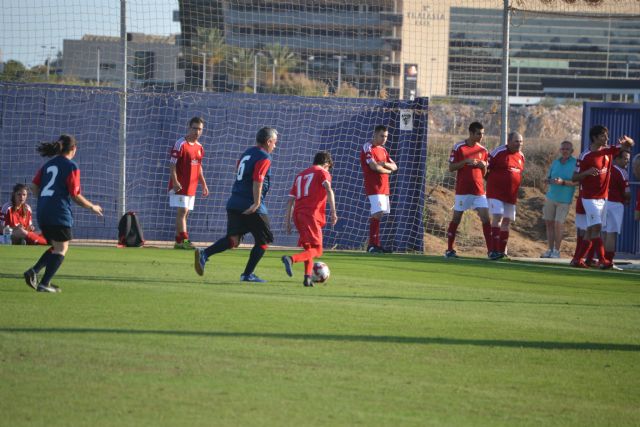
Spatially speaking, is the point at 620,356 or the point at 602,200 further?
the point at 602,200

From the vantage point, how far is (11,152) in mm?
20516

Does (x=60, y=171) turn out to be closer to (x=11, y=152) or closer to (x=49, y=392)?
(x=49, y=392)

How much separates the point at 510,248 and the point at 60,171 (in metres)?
15.9

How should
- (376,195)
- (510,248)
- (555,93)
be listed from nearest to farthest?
(376,195) → (510,248) → (555,93)

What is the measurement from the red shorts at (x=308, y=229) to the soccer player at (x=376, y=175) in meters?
6.12

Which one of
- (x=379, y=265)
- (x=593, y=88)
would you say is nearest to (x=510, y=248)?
(x=379, y=265)

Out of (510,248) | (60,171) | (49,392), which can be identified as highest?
(60,171)

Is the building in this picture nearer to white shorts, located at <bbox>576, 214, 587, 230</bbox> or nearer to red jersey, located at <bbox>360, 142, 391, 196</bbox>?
red jersey, located at <bbox>360, 142, 391, 196</bbox>

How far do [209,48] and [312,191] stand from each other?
1645cm

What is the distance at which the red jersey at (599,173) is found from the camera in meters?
16.5

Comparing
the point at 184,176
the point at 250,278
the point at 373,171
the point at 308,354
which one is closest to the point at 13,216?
the point at 184,176

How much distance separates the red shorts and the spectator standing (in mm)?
8482

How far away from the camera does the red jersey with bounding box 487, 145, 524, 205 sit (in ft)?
59.5

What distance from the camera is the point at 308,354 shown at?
23.5 feet
